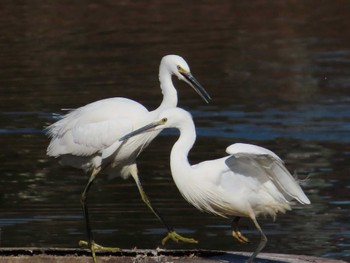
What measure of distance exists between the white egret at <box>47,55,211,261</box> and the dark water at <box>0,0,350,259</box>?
76 centimetres

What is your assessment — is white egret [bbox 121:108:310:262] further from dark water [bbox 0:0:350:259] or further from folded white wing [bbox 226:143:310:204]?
dark water [bbox 0:0:350:259]

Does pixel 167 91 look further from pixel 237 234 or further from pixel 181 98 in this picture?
pixel 181 98

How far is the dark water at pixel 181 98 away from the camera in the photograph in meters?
11.5

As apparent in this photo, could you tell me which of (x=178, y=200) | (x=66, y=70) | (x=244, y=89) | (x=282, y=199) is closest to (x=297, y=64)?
(x=244, y=89)

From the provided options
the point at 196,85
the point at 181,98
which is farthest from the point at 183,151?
the point at 181,98

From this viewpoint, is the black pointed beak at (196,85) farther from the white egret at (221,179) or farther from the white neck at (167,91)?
the white egret at (221,179)

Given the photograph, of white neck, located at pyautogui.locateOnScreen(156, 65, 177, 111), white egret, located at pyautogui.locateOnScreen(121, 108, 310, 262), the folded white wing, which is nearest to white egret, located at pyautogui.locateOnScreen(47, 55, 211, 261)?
white neck, located at pyautogui.locateOnScreen(156, 65, 177, 111)

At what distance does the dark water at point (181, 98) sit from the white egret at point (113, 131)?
763 mm

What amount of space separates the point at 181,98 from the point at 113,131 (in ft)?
23.6

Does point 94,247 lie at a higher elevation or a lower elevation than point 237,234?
lower

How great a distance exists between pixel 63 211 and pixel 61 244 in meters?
1.01

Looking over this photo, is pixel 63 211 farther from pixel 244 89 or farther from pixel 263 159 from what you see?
pixel 244 89

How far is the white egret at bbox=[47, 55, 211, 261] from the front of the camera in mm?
10312

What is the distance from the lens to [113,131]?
33.9 ft
